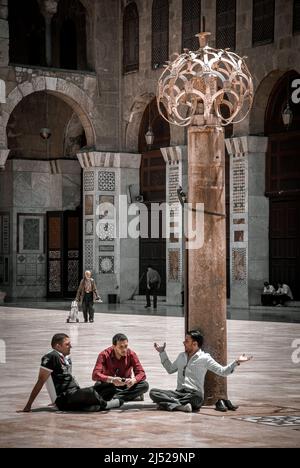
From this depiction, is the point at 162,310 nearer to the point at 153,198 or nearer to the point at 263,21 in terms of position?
the point at 153,198

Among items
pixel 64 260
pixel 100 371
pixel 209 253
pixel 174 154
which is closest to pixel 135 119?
pixel 174 154

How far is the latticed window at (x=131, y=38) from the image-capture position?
31297 mm

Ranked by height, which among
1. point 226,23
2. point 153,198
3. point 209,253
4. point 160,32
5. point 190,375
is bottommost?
point 190,375

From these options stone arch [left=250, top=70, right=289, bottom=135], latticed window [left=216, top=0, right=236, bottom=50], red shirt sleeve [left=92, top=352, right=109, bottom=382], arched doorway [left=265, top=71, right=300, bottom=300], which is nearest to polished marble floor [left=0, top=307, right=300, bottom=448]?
red shirt sleeve [left=92, top=352, right=109, bottom=382]

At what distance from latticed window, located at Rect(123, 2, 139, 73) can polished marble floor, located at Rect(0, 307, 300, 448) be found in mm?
12927

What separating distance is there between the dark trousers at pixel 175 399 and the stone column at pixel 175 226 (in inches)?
744

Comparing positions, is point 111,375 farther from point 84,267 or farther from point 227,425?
point 84,267

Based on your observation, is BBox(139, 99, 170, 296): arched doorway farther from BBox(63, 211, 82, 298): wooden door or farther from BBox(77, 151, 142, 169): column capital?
BBox(63, 211, 82, 298): wooden door

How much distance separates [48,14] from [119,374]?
2221cm

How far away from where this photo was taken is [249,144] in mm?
27531

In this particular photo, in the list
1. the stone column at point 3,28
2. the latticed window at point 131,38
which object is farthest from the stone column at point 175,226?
the stone column at point 3,28

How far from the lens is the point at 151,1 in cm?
3050

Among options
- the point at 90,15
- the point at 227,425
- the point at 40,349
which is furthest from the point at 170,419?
the point at 90,15

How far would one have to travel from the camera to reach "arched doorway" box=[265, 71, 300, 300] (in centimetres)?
2689
